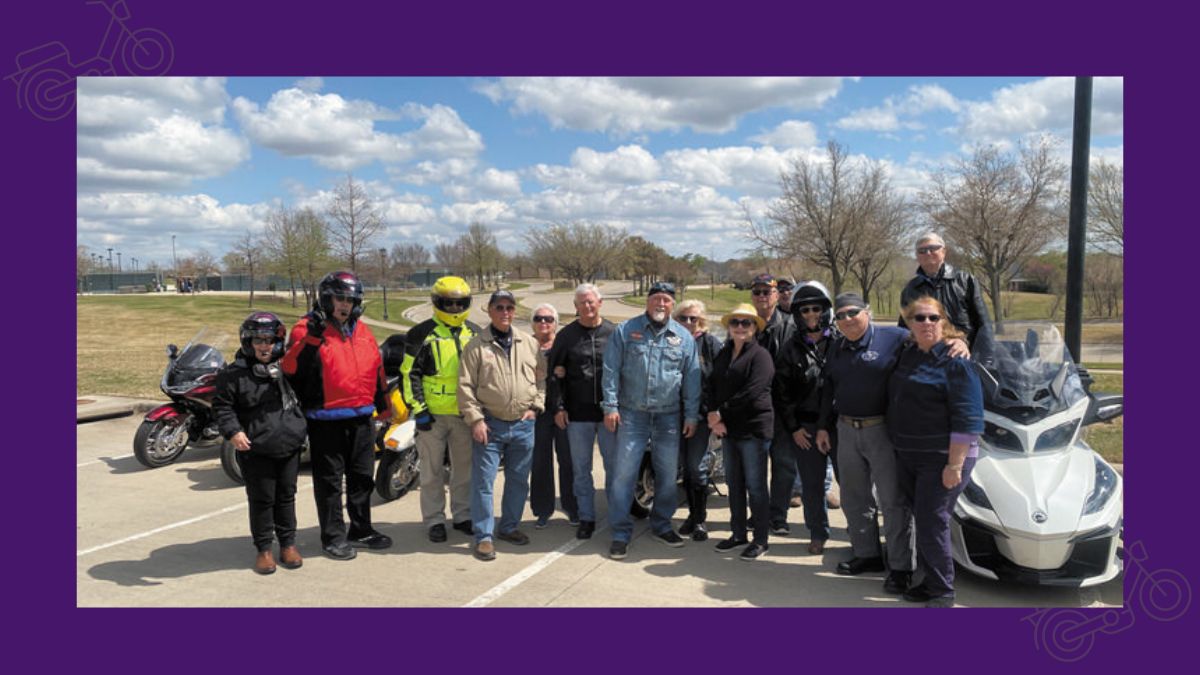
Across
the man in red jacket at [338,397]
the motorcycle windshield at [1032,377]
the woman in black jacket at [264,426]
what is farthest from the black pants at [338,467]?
the motorcycle windshield at [1032,377]

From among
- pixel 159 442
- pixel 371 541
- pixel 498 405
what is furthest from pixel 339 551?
pixel 159 442

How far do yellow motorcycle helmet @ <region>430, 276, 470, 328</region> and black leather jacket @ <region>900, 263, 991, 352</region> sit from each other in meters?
3.21

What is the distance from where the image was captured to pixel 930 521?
13.6 ft

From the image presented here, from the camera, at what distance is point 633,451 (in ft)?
17.1

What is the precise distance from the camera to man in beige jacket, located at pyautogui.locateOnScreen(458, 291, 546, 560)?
5137 mm

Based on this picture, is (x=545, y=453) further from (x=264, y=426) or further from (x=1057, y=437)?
(x=1057, y=437)

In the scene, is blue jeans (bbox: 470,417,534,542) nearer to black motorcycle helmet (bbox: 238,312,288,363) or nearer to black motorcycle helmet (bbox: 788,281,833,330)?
black motorcycle helmet (bbox: 238,312,288,363)

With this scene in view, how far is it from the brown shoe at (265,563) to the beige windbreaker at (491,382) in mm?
1574

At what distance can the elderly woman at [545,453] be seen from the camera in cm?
569

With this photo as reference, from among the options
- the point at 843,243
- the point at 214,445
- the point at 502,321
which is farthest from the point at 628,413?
the point at 843,243

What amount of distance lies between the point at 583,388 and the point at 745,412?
1.22 m

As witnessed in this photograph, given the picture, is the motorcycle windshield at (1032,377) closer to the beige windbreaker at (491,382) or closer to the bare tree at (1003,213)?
the beige windbreaker at (491,382)

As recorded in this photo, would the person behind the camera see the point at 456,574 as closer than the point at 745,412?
Yes

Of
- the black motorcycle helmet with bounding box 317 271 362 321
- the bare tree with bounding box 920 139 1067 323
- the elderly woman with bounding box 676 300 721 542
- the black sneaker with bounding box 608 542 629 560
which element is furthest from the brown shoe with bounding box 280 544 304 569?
the bare tree with bounding box 920 139 1067 323
